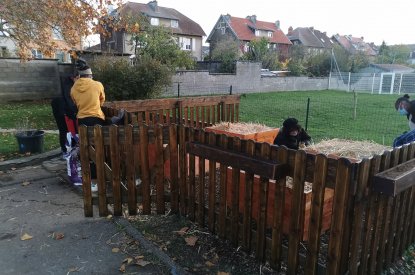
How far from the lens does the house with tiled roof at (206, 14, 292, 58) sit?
53375 mm

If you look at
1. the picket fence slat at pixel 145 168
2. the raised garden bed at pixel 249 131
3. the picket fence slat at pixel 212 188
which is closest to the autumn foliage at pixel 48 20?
the raised garden bed at pixel 249 131

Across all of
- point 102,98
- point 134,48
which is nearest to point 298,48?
point 134,48

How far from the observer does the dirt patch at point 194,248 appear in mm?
3108

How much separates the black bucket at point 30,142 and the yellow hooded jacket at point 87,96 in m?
2.42

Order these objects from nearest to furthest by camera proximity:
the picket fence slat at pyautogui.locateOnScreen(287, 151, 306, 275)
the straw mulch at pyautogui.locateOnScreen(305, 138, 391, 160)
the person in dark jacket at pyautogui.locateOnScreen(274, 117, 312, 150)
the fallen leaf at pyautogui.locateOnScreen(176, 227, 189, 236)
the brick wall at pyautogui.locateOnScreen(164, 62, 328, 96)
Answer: the picket fence slat at pyautogui.locateOnScreen(287, 151, 306, 275) → the fallen leaf at pyautogui.locateOnScreen(176, 227, 189, 236) → the straw mulch at pyautogui.locateOnScreen(305, 138, 391, 160) → the person in dark jacket at pyautogui.locateOnScreen(274, 117, 312, 150) → the brick wall at pyautogui.locateOnScreen(164, 62, 328, 96)

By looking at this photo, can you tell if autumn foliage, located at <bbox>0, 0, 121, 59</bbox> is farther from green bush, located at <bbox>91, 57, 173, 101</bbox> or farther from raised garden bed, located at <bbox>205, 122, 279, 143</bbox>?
raised garden bed, located at <bbox>205, 122, 279, 143</bbox>

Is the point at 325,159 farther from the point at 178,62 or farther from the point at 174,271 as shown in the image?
the point at 178,62

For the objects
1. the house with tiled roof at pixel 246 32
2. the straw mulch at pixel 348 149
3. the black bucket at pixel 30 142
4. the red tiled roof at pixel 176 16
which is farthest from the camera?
the house with tiled roof at pixel 246 32

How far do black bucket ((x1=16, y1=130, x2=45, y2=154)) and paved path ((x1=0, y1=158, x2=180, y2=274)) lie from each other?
174cm

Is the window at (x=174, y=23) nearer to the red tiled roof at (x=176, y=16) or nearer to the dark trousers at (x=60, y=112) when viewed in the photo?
the red tiled roof at (x=176, y=16)

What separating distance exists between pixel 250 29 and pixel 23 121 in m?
51.5

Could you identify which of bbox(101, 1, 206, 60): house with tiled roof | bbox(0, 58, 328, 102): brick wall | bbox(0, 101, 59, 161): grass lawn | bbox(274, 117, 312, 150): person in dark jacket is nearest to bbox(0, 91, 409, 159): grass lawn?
bbox(0, 101, 59, 161): grass lawn

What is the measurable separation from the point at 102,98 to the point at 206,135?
2.40 metres

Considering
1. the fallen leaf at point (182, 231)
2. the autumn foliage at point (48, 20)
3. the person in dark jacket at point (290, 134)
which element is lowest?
the fallen leaf at point (182, 231)
